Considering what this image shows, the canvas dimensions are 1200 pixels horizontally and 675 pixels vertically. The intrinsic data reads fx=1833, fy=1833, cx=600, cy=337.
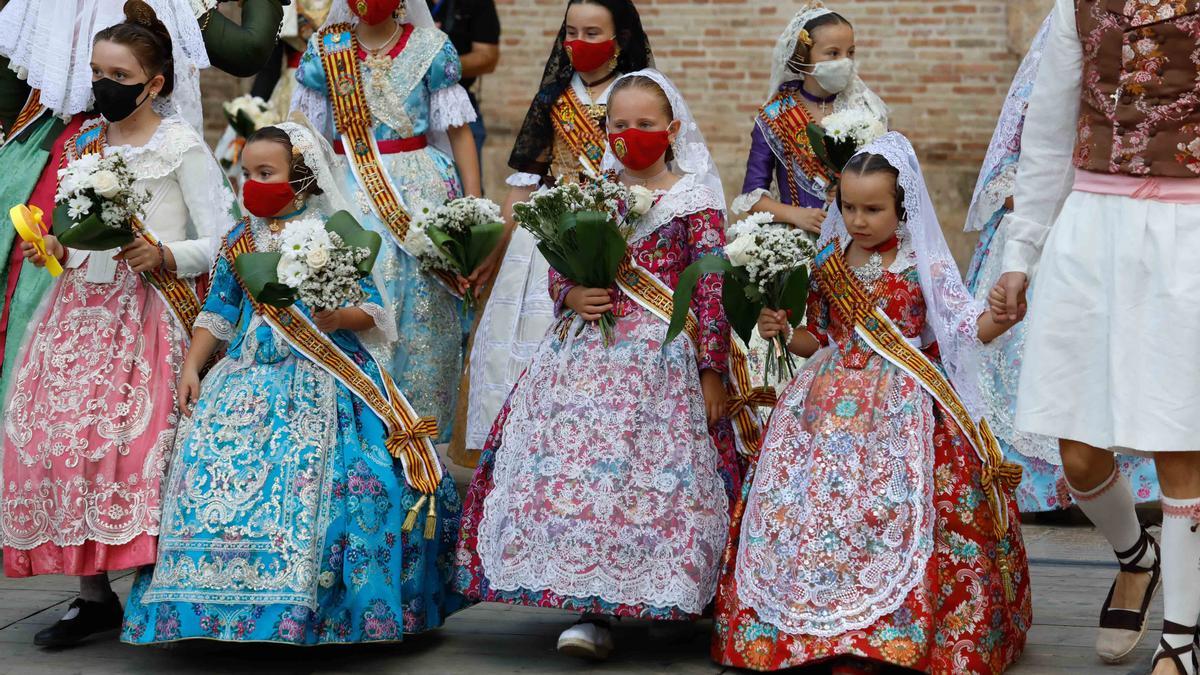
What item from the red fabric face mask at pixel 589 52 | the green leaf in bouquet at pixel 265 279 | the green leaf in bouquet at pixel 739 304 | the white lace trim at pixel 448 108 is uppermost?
the red fabric face mask at pixel 589 52

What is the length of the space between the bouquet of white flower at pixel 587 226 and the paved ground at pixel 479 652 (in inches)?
37.4

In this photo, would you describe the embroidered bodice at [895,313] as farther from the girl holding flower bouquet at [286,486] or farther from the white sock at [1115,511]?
the girl holding flower bouquet at [286,486]

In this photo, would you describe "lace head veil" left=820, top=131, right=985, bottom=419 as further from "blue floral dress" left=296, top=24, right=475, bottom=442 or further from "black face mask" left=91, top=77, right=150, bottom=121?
"black face mask" left=91, top=77, right=150, bottom=121

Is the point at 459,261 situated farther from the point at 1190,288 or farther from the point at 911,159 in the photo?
the point at 1190,288

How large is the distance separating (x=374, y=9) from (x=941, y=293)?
235cm

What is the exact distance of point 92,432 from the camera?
5.48 m

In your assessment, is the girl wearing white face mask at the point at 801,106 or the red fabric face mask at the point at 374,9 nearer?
the red fabric face mask at the point at 374,9

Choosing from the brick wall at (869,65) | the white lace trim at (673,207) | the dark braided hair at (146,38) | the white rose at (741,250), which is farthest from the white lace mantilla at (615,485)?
the brick wall at (869,65)

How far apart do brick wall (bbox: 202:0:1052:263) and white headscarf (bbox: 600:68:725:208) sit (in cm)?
561

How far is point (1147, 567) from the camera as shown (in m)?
5.27

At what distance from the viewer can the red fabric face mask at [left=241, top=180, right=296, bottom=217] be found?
5520 millimetres

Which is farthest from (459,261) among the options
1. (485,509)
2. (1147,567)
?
(1147,567)

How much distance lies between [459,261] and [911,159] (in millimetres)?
1634

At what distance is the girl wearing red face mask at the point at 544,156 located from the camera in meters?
6.25
